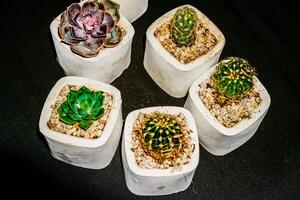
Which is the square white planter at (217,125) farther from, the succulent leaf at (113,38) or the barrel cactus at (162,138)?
the succulent leaf at (113,38)

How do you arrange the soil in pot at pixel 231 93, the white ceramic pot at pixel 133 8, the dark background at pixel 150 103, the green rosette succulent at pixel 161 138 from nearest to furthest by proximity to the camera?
the green rosette succulent at pixel 161 138
the soil in pot at pixel 231 93
the dark background at pixel 150 103
the white ceramic pot at pixel 133 8

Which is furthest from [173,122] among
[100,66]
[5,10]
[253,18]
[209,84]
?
[5,10]

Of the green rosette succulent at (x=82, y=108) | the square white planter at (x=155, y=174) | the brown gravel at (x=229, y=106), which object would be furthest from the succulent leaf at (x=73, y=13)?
the brown gravel at (x=229, y=106)

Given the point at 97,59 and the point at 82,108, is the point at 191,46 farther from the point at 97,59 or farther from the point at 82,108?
the point at 82,108

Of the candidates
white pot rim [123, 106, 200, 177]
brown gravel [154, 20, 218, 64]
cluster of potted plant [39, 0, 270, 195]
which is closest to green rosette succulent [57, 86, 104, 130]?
cluster of potted plant [39, 0, 270, 195]

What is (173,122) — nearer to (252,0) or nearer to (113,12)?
(113,12)

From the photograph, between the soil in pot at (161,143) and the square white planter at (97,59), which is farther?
the square white planter at (97,59)

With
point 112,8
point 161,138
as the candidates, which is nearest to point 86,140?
point 161,138
